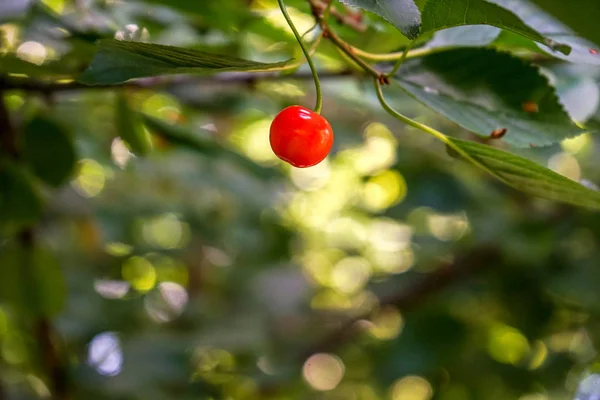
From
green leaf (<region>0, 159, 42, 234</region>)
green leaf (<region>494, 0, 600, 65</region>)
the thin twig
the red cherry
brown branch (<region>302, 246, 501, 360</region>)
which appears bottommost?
brown branch (<region>302, 246, 501, 360</region>)

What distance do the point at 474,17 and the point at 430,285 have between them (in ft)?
3.71

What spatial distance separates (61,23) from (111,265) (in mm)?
850

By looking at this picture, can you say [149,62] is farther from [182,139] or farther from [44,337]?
[44,337]

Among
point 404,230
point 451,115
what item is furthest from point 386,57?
point 404,230

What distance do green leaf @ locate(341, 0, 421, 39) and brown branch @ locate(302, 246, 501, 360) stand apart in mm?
1068

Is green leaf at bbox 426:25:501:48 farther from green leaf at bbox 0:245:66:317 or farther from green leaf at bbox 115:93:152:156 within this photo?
green leaf at bbox 0:245:66:317

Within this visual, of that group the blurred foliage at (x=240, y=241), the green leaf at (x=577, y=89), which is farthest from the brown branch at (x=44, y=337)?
the green leaf at (x=577, y=89)

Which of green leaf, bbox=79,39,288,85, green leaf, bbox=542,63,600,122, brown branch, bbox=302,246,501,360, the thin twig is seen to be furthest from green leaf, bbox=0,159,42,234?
brown branch, bbox=302,246,501,360

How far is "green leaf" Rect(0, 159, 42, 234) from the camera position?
68 centimetres

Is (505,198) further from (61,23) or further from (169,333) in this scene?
(61,23)

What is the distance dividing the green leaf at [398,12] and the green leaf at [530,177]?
10 centimetres

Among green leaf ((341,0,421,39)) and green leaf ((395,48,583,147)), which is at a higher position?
green leaf ((341,0,421,39))

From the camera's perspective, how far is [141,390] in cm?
100

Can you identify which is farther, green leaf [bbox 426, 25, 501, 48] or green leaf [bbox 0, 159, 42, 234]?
green leaf [bbox 0, 159, 42, 234]
